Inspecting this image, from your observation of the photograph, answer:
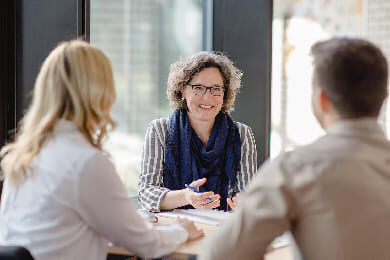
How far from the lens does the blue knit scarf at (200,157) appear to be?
2396 millimetres

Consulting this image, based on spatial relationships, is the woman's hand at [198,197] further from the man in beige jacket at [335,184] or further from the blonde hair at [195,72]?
the man in beige jacket at [335,184]

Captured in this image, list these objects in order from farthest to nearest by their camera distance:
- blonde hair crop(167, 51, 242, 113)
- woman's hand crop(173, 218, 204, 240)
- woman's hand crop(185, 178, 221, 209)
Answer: blonde hair crop(167, 51, 242, 113), woman's hand crop(185, 178, 221, 209), woman's hand crop(173, 218, 204, 240)

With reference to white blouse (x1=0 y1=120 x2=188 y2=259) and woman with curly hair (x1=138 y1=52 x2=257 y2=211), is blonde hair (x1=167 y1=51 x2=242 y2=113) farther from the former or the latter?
white blouse (x1=0 y1=120 x2=188 y2=259)

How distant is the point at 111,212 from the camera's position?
4.47ft

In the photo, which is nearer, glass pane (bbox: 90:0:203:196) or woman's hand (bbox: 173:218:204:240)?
woman's hand (bbox: 173:218:204:240)

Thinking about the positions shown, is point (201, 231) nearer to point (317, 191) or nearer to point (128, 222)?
point (128, 222)

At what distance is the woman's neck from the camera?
255 centimetres

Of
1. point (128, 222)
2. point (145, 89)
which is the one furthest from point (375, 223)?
point (145, 89)

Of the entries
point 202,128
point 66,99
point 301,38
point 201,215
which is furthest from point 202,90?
point 301,38

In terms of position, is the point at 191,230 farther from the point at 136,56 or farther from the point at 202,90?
the point at 136,56

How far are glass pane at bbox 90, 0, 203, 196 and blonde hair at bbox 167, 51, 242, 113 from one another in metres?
0.53

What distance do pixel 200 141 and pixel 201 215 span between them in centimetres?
62

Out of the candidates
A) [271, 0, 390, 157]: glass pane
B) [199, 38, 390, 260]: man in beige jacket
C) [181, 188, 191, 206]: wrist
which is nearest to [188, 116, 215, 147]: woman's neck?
[181, 188, 191, 206]: wrist

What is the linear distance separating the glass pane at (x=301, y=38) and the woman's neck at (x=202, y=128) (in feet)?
6.14
